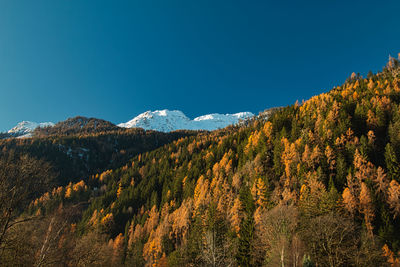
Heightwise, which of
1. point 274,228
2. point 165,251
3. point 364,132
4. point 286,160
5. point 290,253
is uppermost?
point 364,132

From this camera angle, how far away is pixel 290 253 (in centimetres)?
3191

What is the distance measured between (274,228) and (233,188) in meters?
47.9

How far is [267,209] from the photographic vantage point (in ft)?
194

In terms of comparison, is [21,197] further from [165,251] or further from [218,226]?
[165,251]

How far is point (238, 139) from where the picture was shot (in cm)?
13488

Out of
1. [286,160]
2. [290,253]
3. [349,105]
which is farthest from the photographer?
[349,105]

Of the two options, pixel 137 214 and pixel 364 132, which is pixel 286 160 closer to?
pixel 364 132

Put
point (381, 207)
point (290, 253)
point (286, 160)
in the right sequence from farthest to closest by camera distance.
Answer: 1. point (286, 160)
2. point (381, 207)
3. point (290, 253)

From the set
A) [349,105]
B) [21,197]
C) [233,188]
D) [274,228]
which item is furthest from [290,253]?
[349,105]

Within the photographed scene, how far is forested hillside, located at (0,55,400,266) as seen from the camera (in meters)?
23.0

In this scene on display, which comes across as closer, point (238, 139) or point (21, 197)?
point (21, 197)

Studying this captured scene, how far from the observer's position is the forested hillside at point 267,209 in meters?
23.0

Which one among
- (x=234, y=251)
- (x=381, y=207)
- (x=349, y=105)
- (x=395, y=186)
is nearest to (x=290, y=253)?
(x=234, y=251)

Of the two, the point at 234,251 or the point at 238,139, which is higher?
the point at 238,139
